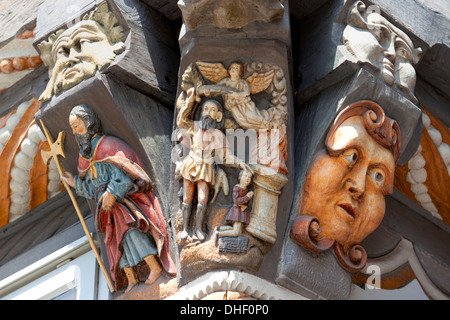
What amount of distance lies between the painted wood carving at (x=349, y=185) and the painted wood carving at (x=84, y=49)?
759 mm

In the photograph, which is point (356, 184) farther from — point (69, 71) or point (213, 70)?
point (69, 71)

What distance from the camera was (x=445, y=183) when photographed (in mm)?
4250

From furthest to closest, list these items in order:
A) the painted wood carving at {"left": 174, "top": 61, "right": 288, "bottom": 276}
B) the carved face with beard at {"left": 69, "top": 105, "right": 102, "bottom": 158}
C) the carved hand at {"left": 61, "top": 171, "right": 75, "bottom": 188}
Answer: the carved hand at {"left": 61, "top": 171, "right": 75, "bottom": 188}, the carved face with beard at {"left": 69, "top": 105, "right": 102, "bottom": 158}, the painted wood carving at {"left": 174, "top": 61, "right": 288, "bottom": 276}

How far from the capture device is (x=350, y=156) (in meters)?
3.79

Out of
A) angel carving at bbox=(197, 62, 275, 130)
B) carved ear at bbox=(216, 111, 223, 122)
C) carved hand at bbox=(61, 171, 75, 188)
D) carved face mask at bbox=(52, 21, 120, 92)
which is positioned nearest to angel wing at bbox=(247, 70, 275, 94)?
angel carving at bbox=(197, 62, 275, 130)

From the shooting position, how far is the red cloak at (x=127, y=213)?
383 cm

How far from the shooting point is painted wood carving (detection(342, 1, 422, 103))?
387 cm

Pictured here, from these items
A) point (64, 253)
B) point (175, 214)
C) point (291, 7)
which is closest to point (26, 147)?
point (64, 253)

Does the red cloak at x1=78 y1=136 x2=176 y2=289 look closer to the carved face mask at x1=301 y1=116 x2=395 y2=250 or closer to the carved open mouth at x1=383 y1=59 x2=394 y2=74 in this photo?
the carved face mask at x1=301 y1=116 x2=395 y2=250

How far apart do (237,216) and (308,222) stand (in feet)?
0.73

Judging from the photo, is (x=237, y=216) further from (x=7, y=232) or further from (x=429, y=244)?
(x=7, y=232)

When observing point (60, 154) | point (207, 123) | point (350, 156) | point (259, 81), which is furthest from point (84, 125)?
point (350, 156)

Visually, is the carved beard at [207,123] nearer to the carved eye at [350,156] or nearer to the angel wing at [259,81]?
the angel wing at [259,81]

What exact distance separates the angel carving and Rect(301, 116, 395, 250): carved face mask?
0.22m
